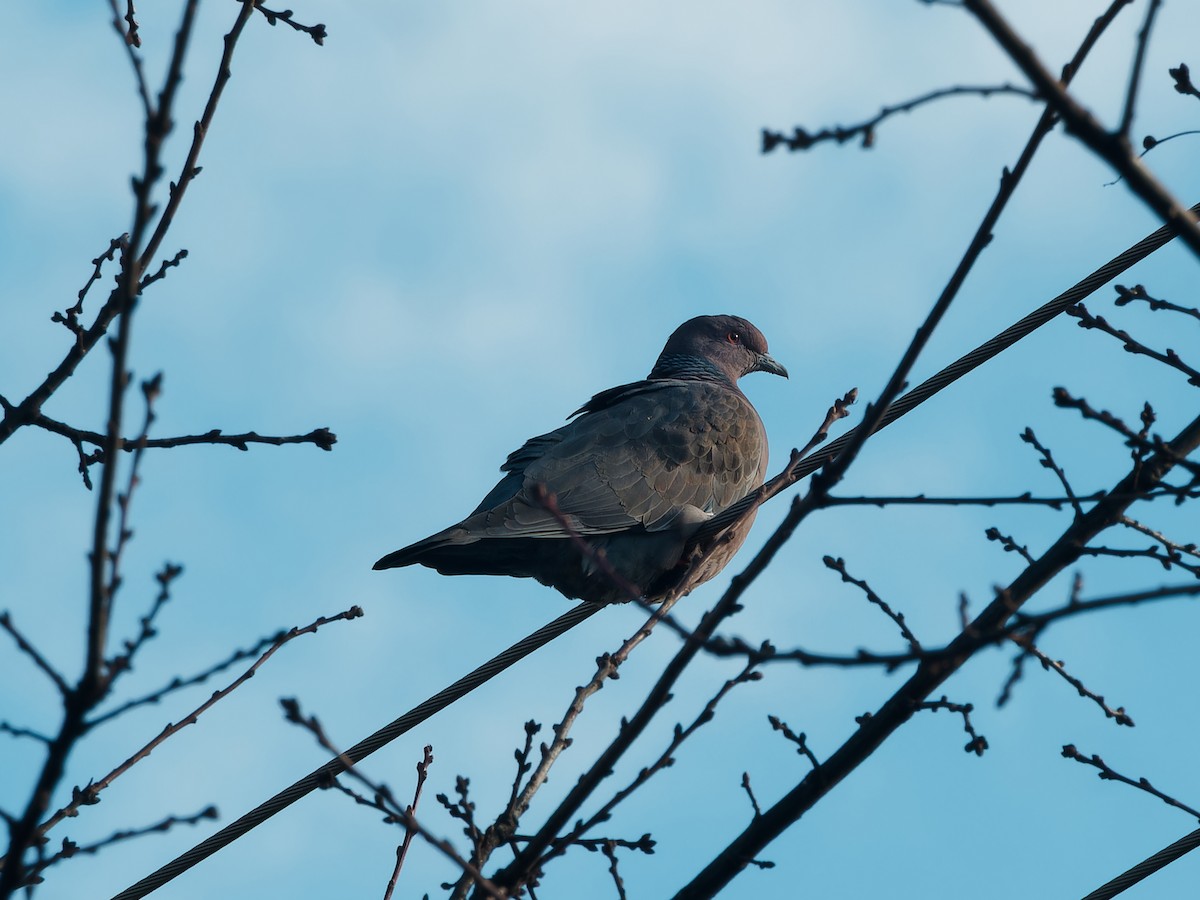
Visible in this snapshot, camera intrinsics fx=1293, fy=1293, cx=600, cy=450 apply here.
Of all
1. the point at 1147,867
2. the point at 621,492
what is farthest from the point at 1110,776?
the point at 621,492

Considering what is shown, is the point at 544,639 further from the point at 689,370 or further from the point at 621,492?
the point at 689,370

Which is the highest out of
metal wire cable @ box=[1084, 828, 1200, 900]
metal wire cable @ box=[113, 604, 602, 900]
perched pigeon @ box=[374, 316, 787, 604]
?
perched pigeon @ box=[374, 316, 787, 604]

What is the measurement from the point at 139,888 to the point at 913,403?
9.26 ft

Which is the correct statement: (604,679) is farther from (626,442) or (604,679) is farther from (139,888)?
(626,442)

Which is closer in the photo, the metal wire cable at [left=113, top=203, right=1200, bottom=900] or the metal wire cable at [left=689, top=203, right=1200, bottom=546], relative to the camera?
the metal wire cable at [left=113, top=203, right=1200, bottom=900]

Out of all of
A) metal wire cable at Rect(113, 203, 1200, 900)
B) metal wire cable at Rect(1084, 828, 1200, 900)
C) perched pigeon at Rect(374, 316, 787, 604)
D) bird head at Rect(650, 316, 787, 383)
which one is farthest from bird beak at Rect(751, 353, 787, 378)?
metal wire cable at Rect(1084, 828, 1200, 900)

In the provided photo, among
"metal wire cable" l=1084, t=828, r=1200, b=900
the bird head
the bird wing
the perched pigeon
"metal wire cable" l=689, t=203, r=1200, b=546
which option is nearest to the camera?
"metal wire cable" l=1084, t=828, r=1200, b=900

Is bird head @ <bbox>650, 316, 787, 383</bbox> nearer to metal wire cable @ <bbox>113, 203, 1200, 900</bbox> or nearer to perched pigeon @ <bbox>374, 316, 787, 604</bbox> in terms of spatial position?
perched pigeon @ <bbox>374, 316, 787, 604</bbox>

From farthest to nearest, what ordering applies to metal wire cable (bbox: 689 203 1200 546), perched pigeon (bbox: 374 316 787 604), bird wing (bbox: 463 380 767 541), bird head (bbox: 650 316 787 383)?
1. bird head (bbox: 650 316 787 383)
2. bird wing (bbox: 463 380 767 541)
3. perched pigeon (bbox: 374 316 787 604)
4. metal wire cable (bbox: 689 203 1200 546)

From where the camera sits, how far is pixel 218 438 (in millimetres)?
3596

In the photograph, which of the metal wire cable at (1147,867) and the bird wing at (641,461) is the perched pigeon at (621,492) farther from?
the metal wire cable at (1147,867)

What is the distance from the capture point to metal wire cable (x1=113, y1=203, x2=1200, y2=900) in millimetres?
3439

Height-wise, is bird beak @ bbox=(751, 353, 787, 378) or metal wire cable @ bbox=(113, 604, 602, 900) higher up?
bird beak @ bbox=(751, 353, 787, 378)

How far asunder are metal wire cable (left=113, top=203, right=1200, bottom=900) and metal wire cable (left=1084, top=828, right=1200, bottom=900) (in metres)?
0.01
